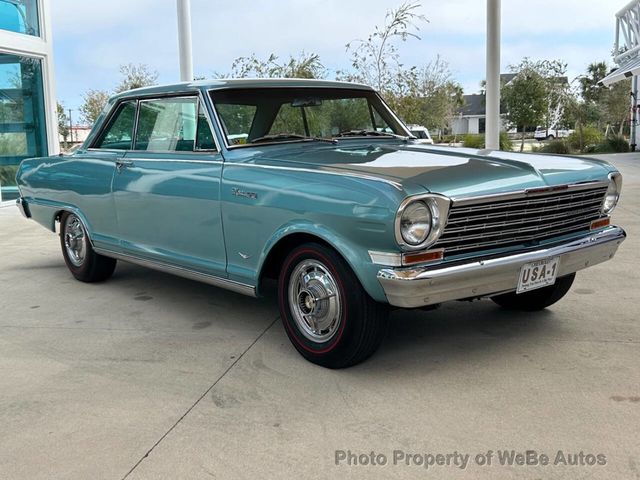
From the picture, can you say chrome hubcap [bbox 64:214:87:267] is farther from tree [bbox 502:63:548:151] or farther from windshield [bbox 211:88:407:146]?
tree [bbox 502:63:548:151]

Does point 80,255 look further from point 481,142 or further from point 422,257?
point 481,142

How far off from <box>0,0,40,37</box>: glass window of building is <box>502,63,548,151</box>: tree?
24693mm

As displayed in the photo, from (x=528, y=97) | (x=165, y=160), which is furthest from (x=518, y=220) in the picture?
(x=528, y=97)

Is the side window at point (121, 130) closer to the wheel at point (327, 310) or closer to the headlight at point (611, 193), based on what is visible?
the wheel at point (327, 310)

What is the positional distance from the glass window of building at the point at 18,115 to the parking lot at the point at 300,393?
8.28 metres

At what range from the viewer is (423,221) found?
3186mm

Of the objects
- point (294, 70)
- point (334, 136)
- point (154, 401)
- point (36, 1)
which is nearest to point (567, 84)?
point (294, 70)

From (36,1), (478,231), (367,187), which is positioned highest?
(36,1)

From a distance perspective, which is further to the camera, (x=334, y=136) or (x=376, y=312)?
(x=334, y=136)

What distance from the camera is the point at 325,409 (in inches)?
124

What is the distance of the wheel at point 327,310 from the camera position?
11.2 feet

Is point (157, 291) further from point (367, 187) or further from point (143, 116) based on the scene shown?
point (367, 187)

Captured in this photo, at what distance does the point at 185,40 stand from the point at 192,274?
8.12 m

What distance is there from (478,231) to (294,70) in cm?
1054
